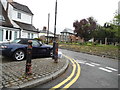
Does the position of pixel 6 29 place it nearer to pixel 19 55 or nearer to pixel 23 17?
pixel 23 17

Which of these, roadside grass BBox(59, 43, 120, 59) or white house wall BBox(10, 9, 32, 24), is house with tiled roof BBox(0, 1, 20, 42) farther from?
roadside grass BBox(59, 43, 120, 59)

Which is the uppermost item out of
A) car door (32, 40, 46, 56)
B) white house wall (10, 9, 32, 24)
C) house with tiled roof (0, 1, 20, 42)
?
white house wall (10, 9, 32, 24)

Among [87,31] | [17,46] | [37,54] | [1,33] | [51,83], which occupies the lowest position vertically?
[51,83]

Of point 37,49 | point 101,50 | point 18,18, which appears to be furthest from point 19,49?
point 18,18

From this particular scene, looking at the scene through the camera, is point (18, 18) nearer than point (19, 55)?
No

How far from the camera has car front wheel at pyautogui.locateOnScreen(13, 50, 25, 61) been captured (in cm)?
609

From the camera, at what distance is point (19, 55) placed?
6289mm

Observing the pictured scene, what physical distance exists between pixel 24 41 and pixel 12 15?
16766 millimetres

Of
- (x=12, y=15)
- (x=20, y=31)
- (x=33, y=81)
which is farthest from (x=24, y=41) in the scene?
(x=12, y=15)

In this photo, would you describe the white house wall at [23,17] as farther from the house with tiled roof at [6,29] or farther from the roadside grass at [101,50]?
the roadside grass at [101,50]

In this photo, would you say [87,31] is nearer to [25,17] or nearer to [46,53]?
Result: [25,17]

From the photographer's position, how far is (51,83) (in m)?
3.40

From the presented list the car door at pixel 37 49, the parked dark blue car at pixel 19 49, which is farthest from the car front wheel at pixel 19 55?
the car door at pixel 37 49

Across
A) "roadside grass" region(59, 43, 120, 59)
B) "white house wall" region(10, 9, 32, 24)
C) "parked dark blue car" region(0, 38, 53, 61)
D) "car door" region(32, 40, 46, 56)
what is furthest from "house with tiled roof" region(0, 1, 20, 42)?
"car door" region(32, 40, 46, 56)
